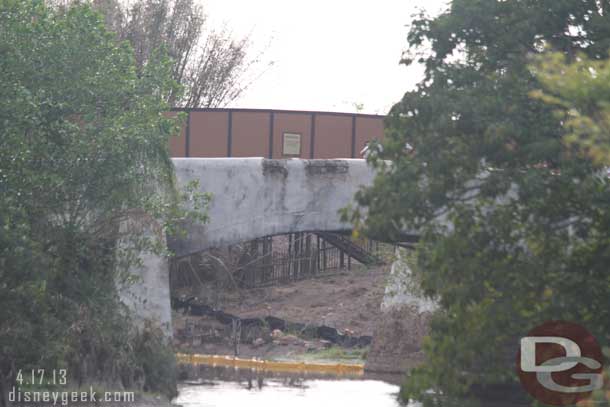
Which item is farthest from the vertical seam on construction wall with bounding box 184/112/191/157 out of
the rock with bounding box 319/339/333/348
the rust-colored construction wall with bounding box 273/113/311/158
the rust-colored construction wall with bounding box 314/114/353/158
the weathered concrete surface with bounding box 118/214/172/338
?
the rock with bounding box 319/339/333/348

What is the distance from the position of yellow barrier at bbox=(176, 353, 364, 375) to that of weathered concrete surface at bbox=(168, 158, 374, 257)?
7.30 metres

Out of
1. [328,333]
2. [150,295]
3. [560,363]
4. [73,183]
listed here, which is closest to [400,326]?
[150,295]

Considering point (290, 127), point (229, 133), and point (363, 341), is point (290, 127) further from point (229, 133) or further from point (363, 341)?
point (363, 341)

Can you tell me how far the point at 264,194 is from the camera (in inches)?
924

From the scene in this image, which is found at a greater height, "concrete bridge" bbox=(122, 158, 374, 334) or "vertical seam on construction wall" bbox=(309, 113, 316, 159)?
"vertical seam on construction wall" bbox=(309, 113, 316, 159)

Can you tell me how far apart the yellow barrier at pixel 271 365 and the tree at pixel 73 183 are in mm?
10120

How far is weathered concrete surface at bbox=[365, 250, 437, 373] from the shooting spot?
2856 centimetres

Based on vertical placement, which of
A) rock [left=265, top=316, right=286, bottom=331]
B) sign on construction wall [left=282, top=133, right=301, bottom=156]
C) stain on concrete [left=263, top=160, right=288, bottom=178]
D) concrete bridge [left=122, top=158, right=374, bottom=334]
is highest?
sign on construction wall [left=282, top=133, right=301, bottom=156]

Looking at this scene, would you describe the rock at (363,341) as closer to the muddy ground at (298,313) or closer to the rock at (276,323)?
Result: the muddy ground at (298,313)

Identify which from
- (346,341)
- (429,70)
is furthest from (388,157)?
(346,341)

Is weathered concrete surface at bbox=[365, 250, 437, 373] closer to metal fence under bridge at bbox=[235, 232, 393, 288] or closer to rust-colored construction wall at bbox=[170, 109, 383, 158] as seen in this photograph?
rust-colored construction wall at bbox=[170, 109, 383, 158]

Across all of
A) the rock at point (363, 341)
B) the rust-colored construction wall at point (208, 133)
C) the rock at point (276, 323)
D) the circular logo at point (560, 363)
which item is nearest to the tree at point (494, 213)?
the circular logo at point (560, 363)

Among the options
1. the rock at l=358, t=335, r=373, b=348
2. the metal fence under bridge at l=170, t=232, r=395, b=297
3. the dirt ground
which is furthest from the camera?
the metal fence under bridge at l=170, t=232, r=395, b=297

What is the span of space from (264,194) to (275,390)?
531cm
